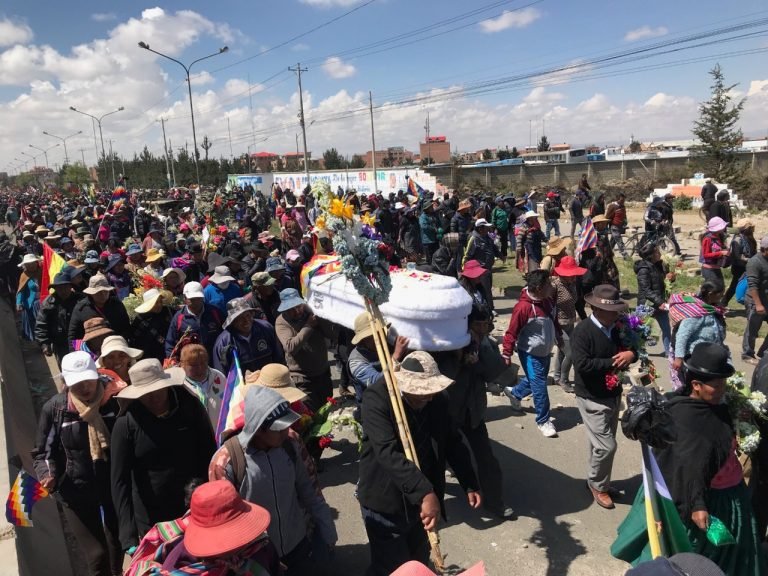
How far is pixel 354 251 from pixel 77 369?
1914 mm

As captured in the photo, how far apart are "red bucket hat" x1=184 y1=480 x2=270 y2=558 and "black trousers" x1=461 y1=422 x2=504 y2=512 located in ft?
7.90

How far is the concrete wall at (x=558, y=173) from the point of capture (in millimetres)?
36469

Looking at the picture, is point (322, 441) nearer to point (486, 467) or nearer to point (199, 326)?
point (486, 467)

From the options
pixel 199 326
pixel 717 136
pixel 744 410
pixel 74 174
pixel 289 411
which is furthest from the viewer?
pixel 74 174

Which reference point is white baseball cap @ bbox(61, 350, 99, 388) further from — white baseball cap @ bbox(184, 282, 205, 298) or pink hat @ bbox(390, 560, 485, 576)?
pink hat @ bbox(390, 560, 485, 576)

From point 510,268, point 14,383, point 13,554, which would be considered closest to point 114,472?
point 13,554

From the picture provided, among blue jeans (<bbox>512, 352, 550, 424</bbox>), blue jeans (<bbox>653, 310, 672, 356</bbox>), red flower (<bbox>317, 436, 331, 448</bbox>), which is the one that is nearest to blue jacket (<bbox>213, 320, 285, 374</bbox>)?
red flower (<bbox>317, 436, 331, 448</bbox>)

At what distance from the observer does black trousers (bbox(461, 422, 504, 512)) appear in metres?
4.39

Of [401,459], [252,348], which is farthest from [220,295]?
[401,459]

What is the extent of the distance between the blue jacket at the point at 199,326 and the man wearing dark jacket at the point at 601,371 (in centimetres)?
358

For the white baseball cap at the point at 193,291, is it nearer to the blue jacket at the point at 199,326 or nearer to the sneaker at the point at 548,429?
the blue jacket at the point at 199,326

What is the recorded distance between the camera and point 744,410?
3199 millimetres

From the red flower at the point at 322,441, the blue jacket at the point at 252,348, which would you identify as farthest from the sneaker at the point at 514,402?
the blue jacket at the point at 252,348

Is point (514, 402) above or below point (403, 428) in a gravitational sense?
below
